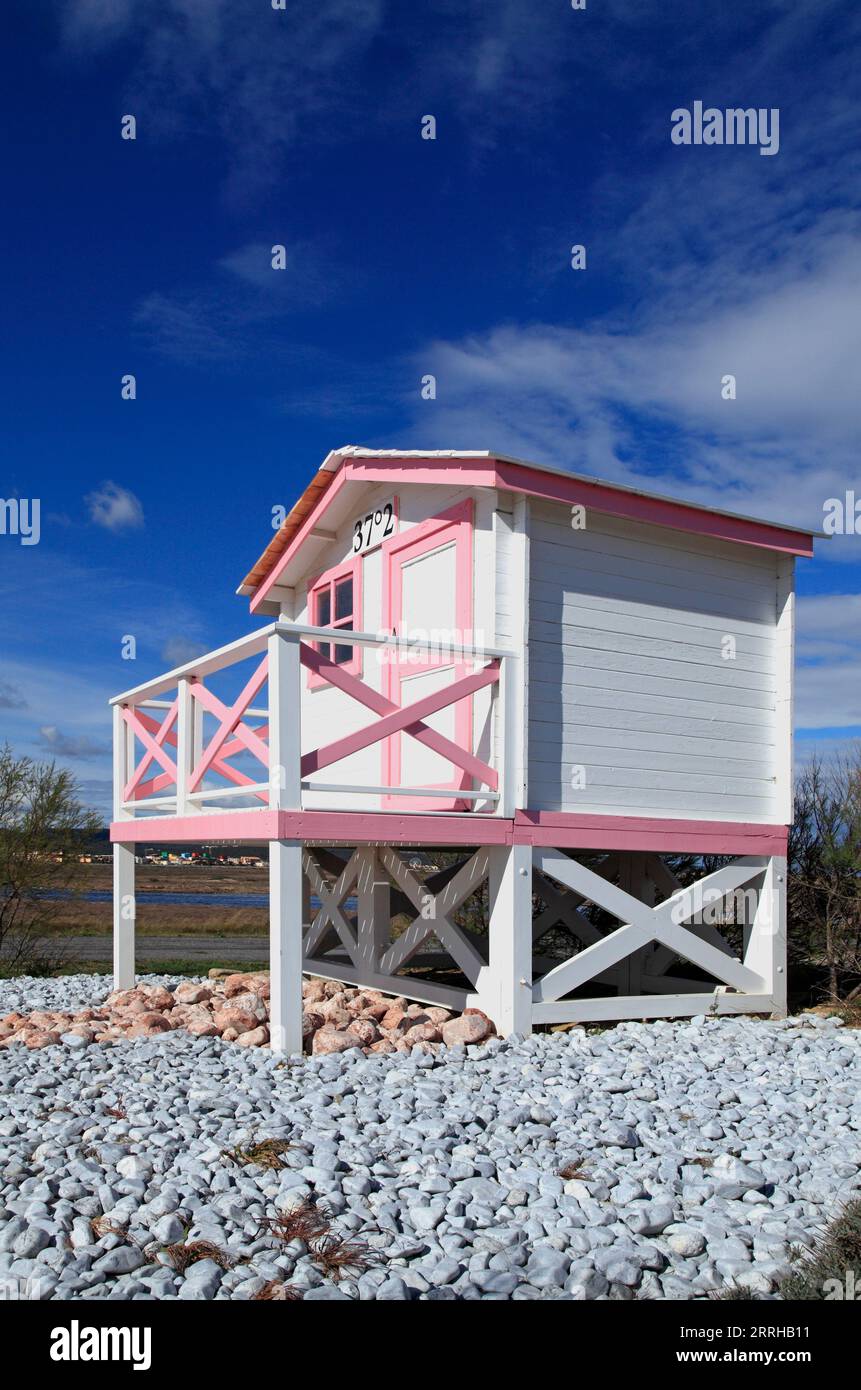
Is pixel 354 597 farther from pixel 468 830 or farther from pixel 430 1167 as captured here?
pixel 430 1167

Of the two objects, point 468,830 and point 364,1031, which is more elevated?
point 468,830

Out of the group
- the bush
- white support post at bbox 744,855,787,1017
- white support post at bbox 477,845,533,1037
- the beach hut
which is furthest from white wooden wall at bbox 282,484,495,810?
the bush

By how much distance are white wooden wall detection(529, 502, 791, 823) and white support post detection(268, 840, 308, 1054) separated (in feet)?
7.15

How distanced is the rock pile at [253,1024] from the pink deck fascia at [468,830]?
1219 mm

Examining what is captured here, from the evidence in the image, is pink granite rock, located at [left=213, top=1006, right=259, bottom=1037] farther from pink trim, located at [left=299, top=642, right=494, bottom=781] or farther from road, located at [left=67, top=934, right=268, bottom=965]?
road, located at [left=67, top=934, right=268, bottom=965]

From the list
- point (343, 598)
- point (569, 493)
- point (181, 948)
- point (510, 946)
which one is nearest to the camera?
point (510, 946)

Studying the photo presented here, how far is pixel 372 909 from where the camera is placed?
11234mm

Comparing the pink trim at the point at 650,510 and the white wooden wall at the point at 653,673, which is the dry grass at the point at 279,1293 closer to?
the white wooden wall at the point at 653,673

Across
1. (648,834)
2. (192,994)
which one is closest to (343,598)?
(648,834)

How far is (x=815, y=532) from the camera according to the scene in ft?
34.3

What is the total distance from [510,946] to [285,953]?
186cm

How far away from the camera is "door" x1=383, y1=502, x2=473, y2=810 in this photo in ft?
29.8

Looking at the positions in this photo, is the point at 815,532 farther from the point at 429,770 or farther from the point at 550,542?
the point at 429,770
